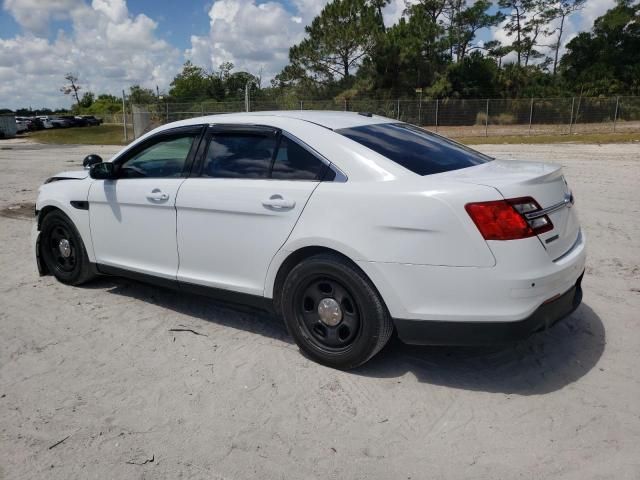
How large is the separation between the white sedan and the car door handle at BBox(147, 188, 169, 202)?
0.04 ft

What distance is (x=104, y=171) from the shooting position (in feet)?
15.4

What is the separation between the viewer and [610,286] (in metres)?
5.03

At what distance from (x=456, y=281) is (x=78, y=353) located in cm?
267

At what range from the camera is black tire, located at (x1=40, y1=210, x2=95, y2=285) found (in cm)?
516

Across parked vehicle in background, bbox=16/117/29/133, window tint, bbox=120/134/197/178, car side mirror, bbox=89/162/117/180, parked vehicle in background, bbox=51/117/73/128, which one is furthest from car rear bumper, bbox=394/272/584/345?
parked vehicle in background, bbox=51/117/73/128

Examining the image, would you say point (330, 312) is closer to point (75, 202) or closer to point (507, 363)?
point (507, 363)

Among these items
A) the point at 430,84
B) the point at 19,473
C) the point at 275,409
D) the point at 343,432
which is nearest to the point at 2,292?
the point at 19,473

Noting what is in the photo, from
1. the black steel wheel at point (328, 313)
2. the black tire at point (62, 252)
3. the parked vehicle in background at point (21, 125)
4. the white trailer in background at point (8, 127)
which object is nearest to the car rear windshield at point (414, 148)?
the black steel wheel at point (328, 313)

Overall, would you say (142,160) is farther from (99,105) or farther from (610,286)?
(99,105)

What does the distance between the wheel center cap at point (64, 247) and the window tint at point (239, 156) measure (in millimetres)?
1934

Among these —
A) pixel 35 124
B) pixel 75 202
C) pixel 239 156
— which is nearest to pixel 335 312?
pixel 239 156

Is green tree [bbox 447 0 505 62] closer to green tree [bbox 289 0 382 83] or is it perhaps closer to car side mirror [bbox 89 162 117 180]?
green tree [bbox 289 0 382 83]

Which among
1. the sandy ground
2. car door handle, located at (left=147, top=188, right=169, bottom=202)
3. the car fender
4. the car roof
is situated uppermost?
the car roof

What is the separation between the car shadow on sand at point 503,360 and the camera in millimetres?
3512
